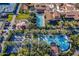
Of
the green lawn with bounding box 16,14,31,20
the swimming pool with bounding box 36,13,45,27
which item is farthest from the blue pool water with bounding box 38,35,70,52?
the green lawn with bounding box 16,14,31,20

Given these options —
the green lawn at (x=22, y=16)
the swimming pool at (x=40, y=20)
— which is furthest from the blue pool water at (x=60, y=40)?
the green lawn at (x=22, y=16)

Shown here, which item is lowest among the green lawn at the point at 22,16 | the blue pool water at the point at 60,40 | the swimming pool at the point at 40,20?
the blue pool water at the point at 60,40

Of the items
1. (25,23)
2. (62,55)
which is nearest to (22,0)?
(25,23)

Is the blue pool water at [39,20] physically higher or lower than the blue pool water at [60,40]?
higher

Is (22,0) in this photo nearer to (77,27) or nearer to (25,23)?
(25,23)

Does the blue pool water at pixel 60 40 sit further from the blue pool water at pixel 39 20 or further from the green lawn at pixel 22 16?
the green lawn at pixel 22 16

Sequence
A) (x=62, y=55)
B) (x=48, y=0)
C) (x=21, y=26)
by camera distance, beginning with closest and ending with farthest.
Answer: (x=62, y=55) < (x=21, y=26) < (x=48, y=0)

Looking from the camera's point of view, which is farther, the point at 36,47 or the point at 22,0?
the point at 22,0

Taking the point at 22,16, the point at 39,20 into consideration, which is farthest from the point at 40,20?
the point at 22,16
